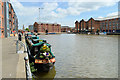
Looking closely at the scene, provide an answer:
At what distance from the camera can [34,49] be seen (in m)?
14.8

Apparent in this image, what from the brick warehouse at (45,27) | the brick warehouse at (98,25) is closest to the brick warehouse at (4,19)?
the brick warehouse at (98,25)

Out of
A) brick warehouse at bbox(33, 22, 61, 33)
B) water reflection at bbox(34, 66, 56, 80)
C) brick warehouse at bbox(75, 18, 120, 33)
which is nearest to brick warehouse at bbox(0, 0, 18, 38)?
water reflection at bbox(34, 66, 56, 80)

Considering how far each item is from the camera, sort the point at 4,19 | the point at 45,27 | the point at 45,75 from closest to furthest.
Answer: the point at 45,75, the point at 4,19, the point at 45,27

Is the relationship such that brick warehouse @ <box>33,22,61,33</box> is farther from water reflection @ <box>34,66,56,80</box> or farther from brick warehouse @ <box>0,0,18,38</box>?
water reflection @ <box>34,66,56,80</box>

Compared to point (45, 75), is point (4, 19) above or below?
above

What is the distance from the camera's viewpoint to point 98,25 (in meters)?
142

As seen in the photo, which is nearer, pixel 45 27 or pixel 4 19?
pixel 4 19

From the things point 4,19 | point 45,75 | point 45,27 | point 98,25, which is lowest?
point 45,75

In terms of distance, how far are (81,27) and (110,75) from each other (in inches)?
6125

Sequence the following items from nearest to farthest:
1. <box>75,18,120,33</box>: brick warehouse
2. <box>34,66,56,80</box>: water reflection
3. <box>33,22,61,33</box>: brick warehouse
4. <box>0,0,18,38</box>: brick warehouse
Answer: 1. <box>34,66,56,80</box>: water reflection
2. <box>0,0,18,38</box>: brick warehouse
3. <box>75,18,120,33</box>: brick warehouse
4. <box>33,22,61,33</box>: brick warehouse

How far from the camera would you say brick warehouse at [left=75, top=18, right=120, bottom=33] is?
117 metres

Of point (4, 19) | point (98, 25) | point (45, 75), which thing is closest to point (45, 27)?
point (98, 25)

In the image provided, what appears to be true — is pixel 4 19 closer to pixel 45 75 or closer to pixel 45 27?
pixel 45 75

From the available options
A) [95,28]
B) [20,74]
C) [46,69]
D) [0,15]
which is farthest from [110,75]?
[95,28]
